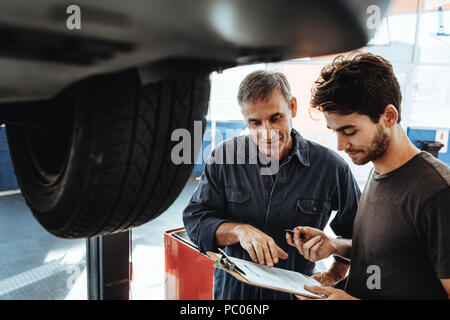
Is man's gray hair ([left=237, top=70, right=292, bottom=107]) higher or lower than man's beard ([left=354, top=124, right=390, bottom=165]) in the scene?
higher

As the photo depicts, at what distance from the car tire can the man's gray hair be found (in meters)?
0.56

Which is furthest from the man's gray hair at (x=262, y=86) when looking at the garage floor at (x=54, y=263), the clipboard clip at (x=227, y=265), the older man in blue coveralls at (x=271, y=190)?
the garage floor at (x=54, y=263)

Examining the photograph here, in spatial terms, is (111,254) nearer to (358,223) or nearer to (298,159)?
(298,159)

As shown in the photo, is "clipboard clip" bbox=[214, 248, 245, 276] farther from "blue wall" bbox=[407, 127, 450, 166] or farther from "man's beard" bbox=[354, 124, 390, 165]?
"blue wall" bbox=[407, 127, 450, 166]

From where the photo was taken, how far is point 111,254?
1773 mm

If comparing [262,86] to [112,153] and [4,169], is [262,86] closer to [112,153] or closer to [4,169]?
[112,153]


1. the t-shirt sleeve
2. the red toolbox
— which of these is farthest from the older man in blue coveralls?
the red toolbox

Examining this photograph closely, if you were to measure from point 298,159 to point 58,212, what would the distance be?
81 cm

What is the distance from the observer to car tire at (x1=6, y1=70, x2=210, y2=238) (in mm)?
521

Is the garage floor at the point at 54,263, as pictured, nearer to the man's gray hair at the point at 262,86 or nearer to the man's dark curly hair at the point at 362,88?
the man's gray hair at the point at 262,86

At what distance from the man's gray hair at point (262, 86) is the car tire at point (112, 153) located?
563 millimetres

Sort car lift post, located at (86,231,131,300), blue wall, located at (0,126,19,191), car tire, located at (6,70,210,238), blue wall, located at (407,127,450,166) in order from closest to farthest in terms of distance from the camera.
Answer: car tire, located at (6,70,210,238), car lift post, located at (86,231,131,300), blue wall, located at (0,126,19,191), blue wall, located at (407,127,450,166)

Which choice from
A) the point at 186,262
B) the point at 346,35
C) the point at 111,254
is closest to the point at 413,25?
the point at 186,262

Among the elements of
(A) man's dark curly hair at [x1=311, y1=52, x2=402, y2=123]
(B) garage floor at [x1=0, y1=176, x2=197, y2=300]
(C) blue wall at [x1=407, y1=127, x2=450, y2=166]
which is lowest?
(B) garage floor at [x1=0, y1=176, x2=197, y2=300]
